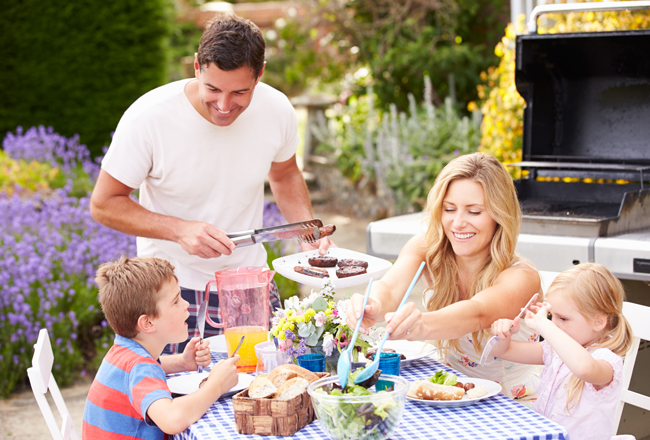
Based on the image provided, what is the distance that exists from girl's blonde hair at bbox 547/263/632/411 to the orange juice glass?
3.18ft

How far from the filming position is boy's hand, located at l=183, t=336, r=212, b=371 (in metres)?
2.18

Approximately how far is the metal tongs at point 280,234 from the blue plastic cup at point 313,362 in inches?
22.7

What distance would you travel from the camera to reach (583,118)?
3.81 meters

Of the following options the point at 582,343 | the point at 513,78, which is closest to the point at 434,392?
the point at 582,343

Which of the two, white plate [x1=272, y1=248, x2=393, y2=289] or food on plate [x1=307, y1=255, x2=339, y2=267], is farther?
food on plate [x1=307, y1=255, x2=339, y2=267]

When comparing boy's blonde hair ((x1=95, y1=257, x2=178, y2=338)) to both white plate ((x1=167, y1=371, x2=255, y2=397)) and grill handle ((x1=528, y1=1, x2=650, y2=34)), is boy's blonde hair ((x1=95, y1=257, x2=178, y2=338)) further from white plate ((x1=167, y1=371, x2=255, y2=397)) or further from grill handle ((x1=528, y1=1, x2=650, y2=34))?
grill handle ((x1=528, y1=1, x2=650, y2=34))

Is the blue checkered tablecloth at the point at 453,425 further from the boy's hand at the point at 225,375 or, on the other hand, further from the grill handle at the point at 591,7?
the grill handle at the point at 591,7

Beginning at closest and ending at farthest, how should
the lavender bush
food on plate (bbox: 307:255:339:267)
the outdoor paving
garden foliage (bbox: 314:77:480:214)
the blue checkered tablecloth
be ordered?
the blue checkered tablecloth, food on plate (bbox: 307:255:339:267), the outdoor paving, the lavender bush, garden foliage (bbox: 314:77:480:214)

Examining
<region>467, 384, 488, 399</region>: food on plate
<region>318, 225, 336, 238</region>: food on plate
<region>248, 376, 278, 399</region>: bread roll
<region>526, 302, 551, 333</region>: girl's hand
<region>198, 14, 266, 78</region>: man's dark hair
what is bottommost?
<region>467, 384, 488, 399</region>: food on plate

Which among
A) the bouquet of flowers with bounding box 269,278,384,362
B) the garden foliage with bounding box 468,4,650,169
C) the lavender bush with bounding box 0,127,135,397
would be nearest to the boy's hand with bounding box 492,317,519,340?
the bouquet of flowers with bounding box 269,278,384,362

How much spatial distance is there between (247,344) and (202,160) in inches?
32.2

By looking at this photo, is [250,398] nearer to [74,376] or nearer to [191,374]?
[191,374]

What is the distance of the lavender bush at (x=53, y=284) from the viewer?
13.6 ft

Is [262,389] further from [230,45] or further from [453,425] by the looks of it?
[230,45]
